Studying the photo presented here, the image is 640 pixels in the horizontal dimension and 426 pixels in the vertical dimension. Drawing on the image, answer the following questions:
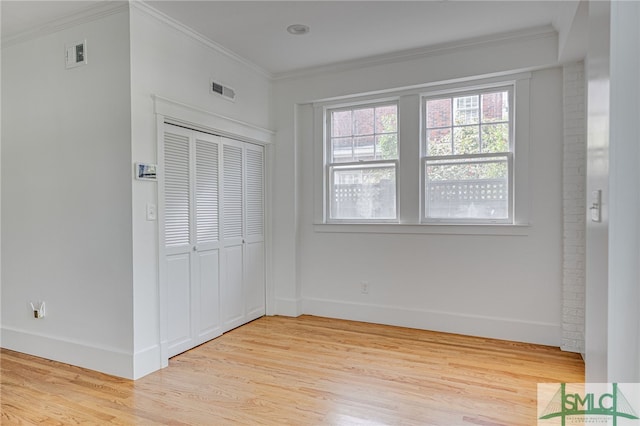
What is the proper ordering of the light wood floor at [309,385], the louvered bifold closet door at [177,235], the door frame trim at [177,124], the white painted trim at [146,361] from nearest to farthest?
the light wood floor at [309,385]
the white painted trim at [146,361]
the door frame trim at [177,124]
the louvered bifold closet door at [177,235]

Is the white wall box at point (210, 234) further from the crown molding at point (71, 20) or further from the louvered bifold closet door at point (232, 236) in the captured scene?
the crown molding at point (71, 20)

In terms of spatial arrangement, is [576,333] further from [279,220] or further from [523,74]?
[279,220]

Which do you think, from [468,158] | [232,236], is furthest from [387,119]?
[232,236]

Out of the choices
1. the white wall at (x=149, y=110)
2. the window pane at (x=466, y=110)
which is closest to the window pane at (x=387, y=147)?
the window pane at (x=466, y=110)

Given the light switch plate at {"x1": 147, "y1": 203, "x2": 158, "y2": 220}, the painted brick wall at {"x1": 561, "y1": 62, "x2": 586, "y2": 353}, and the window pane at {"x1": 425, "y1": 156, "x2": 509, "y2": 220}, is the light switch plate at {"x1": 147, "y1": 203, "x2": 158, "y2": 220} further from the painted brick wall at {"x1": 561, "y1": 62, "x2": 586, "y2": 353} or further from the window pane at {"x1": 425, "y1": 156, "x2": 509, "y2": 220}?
the painted brick wall at {"x1": 561, "y1": 62, "x2": 586, "y2": 353}

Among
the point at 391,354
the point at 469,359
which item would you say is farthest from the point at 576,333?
the point at 391,354

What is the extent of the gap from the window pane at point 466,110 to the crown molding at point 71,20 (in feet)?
9.72

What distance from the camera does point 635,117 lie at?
1.19m

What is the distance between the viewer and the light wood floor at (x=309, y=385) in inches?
89.0

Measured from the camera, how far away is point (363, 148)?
4258 mm

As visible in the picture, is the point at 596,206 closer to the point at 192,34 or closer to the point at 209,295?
the point at 209,295

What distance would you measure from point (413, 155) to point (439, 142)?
0.92 feet

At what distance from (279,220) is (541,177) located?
267 cm

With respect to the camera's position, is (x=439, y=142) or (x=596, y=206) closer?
(x=596, y=206)
